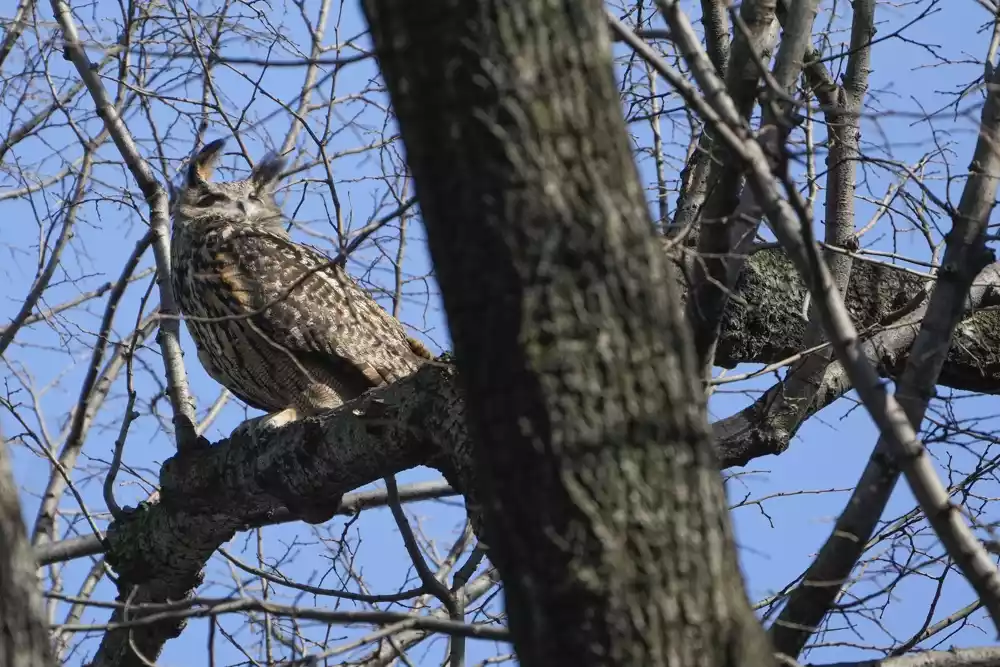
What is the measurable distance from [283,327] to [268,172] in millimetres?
1383

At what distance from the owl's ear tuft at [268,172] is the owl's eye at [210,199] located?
190 millimetres

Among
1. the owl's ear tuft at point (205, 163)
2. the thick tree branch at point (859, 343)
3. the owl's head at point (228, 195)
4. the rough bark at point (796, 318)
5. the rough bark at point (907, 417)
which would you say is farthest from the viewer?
the owl's ear tuft at point (205, 163)

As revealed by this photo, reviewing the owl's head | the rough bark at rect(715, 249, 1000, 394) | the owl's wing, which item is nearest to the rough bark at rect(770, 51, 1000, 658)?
the rough bark at rect(715, 249, 1000, 394)

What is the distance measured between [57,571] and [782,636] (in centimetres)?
436

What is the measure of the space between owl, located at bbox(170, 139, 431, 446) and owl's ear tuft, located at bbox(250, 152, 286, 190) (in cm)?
65

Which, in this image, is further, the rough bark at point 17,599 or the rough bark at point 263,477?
the rough bark at point 263,477

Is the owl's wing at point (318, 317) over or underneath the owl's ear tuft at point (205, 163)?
underneath

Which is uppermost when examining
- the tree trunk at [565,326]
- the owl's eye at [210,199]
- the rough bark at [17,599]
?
the owl's eye at [210,199]

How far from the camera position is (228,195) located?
5.91 m

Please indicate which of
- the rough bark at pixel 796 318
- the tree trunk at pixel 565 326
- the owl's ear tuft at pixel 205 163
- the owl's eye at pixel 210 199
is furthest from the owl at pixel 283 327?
the tree trunk at pixel 565 326

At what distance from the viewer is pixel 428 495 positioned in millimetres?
4750

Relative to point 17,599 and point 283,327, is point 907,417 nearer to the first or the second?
point 17,599

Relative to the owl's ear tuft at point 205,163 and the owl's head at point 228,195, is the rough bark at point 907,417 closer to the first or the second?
the owl's head at point 228,195

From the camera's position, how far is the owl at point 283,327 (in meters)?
4.85
